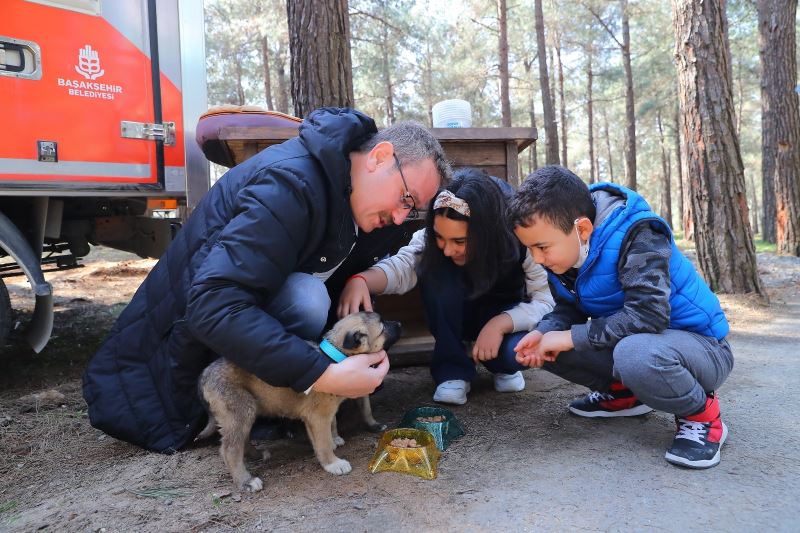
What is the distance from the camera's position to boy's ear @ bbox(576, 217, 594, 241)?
238cm

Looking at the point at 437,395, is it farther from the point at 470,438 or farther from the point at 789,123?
the point at 789,123

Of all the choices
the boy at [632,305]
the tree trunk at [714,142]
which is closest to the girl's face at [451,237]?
the boy at [632,305]

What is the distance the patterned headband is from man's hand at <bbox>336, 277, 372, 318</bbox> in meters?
0.58

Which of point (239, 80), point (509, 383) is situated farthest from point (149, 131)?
point (239, 80)

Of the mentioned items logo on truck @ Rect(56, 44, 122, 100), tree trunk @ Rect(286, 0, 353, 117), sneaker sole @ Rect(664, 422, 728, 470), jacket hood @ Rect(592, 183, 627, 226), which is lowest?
sneaker sole @ Rect(664, 422, 728, 470)

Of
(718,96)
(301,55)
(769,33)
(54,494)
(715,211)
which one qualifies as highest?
(769,33)

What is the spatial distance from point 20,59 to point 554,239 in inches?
138

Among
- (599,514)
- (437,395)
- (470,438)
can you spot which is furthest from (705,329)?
(437,395)

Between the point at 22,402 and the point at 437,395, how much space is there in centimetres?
261

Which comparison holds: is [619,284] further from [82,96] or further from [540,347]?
[82,96]

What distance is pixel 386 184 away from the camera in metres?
2.34

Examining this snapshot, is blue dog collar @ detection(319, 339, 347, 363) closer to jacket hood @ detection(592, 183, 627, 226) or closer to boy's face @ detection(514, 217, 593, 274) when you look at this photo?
boy's face @ detection(514, 217, 593, 274)

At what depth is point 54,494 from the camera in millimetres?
2340

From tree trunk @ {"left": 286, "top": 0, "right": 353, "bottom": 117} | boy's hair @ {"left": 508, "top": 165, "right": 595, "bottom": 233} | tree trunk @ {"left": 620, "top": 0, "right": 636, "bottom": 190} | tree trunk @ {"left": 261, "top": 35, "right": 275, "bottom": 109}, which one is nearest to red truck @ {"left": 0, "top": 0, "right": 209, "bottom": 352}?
tree trunk @ {"left": 286, "top": 0, "right": 353, "bottom": 117}
